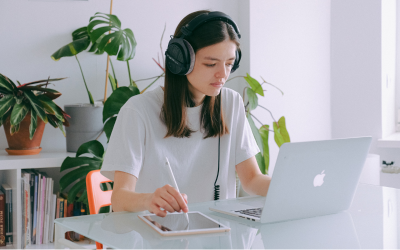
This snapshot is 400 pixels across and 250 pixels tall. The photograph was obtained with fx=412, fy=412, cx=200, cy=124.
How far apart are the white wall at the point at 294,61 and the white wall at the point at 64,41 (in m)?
0.62

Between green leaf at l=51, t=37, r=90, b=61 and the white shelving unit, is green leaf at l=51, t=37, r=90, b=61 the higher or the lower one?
the higher one

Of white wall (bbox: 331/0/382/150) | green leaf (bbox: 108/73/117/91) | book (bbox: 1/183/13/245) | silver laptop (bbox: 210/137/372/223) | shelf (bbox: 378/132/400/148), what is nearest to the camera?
silver laptop (bbox: 210/137/372/223)

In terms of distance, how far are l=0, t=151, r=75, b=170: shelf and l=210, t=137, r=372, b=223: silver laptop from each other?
118 centimetres

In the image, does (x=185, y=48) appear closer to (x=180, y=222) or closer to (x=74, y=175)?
(x=180, y=222)

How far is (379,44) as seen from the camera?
281cm

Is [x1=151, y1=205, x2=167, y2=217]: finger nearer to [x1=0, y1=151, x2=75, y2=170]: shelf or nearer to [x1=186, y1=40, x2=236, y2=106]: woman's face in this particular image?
[x1=186, y1=40, x2=236, y2=106]: woman's face

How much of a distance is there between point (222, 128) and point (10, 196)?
1.15 metres

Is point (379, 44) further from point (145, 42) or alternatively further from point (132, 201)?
point (132, 201)

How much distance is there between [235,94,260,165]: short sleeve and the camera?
56.6 inches

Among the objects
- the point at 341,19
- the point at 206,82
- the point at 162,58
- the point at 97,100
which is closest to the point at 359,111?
the point at 341,19

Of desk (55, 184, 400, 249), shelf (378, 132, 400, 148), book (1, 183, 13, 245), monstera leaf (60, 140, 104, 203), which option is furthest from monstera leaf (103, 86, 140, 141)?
shelf (378, 132, 400, 148)

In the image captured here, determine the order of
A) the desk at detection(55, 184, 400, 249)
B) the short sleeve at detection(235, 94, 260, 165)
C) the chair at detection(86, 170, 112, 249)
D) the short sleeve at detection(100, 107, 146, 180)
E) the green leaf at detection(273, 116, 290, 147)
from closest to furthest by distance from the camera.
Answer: the desk at detection(55, 184, 400, 249)
the short sleeve at detection(100, 107, 146, 180)
the chair at detection(86, 170, 112, 249)
the short sleeve at detection(235, 94, 260, 165)
the green leaf at detection(273, 116, 290, 147)

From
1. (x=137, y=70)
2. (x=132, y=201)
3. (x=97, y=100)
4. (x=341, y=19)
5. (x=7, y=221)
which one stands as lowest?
(x=7, y=221)

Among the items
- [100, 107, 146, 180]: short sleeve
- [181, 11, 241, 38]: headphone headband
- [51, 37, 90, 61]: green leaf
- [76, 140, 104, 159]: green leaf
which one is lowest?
[76, 140, 104, 159]: green leaf
